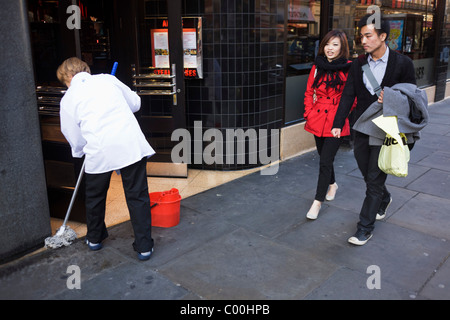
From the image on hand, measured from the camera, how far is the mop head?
3.74 m

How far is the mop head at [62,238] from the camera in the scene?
3.74 meters

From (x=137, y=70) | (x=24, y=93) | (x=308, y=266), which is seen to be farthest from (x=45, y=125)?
(x=308, y=266)

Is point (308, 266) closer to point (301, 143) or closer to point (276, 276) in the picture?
point (276, 276)

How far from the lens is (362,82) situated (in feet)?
12.4

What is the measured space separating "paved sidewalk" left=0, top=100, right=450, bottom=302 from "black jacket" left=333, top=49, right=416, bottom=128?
1.16 meters

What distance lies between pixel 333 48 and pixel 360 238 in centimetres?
185

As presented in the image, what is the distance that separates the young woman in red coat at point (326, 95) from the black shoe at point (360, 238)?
57 centimetres

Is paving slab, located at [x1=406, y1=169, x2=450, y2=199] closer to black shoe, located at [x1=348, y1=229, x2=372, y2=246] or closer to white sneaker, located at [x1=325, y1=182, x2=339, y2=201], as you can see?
white sneaker, located at [x1=325, y1=182, x2=339, y2=201]

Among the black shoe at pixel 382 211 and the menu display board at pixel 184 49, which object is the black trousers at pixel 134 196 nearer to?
the black shoe at pixel 382 211

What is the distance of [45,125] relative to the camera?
4.27 m

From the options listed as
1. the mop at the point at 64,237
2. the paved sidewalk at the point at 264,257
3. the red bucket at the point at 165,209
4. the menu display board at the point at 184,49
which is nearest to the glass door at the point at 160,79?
the menu display board at the point at 184,49

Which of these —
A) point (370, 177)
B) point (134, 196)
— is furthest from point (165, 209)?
point (370, 177)

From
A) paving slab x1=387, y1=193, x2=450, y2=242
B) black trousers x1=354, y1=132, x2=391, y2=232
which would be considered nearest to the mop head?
black trousers x1=354, y1=132, x2=391, y2=232

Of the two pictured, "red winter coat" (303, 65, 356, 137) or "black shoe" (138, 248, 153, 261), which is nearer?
"black shoe" (138, 248, 153, 261)
